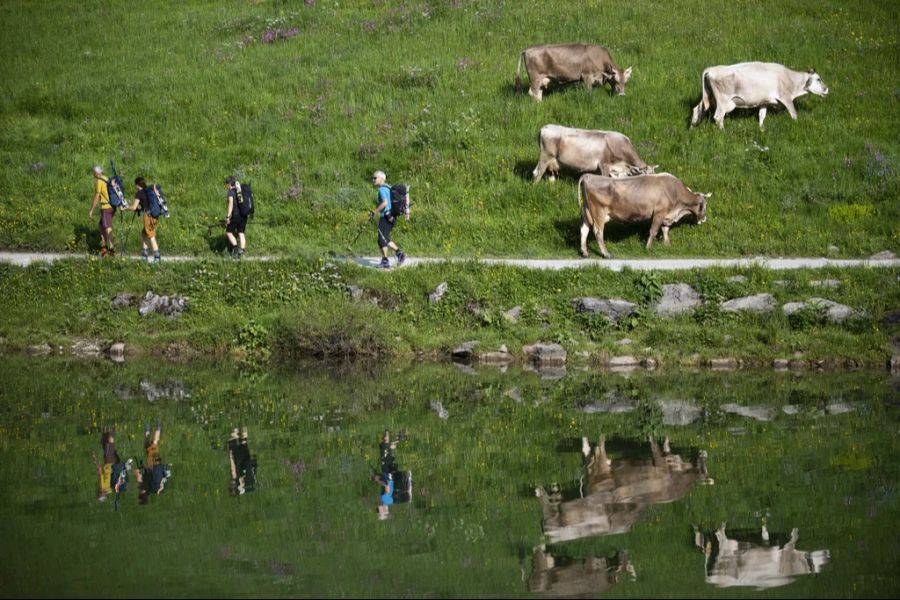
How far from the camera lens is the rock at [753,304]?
24234 millimetres

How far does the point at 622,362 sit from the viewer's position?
77.4 ft

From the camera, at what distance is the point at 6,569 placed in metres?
12.5

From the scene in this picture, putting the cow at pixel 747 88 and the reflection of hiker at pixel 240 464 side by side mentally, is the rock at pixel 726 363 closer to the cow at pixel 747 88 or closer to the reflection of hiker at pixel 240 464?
the reflection of hiker at pixel 240 464

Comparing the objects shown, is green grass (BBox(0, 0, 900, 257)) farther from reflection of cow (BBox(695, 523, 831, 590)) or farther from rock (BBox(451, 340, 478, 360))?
reflection of cow (BBox(695, 523, 831, 590))

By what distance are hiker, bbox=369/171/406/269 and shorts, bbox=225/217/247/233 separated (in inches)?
128

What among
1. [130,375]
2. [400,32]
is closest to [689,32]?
[400,32]

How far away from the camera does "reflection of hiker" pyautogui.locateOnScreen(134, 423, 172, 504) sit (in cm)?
1538

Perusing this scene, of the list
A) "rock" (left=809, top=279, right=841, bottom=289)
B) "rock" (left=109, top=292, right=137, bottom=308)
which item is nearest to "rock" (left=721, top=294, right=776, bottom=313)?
"rock" (left=809, top=279, right=841, bottom=289)

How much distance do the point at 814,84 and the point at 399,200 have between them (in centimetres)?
1357

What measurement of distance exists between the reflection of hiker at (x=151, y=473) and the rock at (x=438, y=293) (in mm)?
8736

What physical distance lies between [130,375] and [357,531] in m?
10.9

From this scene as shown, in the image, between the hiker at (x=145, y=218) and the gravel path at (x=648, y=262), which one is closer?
the gravel path at (x=648, y=262)

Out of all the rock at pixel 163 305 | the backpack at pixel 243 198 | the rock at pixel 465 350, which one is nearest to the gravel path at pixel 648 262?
the backpack at pixel 243 198

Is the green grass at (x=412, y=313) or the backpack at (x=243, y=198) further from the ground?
the backpack at (x=243, y=198)
